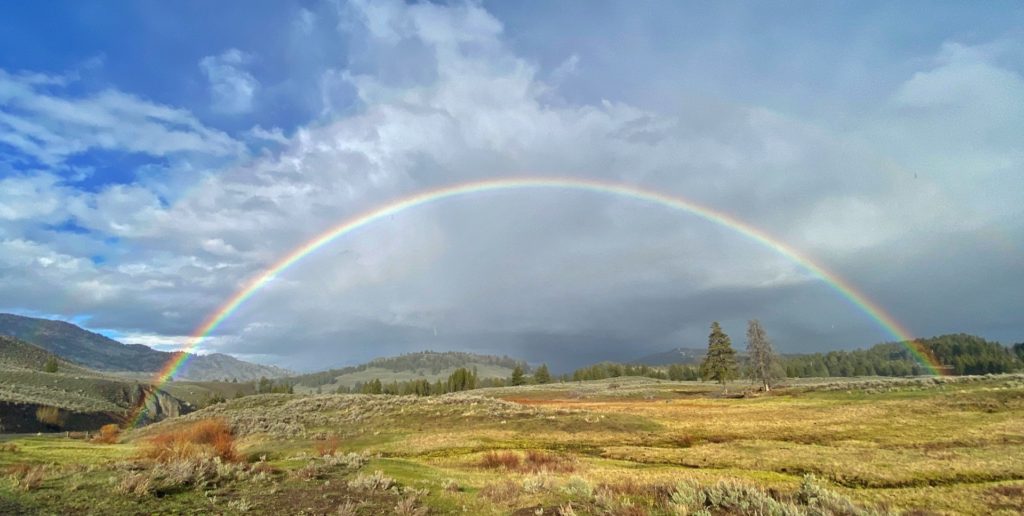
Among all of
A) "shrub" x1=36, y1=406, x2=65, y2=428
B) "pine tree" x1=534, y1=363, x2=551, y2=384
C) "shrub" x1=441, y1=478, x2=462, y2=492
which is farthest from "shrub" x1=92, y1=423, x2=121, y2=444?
"pine tree" x1=534, y1=363, x2=551, y2=384

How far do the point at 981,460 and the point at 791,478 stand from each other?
8395 millimetres

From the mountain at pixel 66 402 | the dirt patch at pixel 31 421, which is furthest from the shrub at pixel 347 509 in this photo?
the mountain at pixel 66 402

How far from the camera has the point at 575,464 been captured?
2466 cm

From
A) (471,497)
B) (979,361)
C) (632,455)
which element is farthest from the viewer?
(979,361)

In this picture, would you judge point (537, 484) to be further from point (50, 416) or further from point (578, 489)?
point (50, 416)

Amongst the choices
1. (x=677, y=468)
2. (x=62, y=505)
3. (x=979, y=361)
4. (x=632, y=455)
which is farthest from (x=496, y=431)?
(x=979, y=361)

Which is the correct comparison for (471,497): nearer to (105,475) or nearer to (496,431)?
(105,475)

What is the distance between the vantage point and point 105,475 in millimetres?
14516

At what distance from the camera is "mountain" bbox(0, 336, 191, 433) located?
215ft

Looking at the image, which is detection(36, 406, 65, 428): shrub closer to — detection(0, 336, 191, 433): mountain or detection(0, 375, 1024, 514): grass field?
detection(0, 336, 191, 433): mountain

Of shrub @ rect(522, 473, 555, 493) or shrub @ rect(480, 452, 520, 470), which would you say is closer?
shrub @ rect(522, 473, 555, 493)

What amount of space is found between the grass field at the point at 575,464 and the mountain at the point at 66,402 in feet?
119

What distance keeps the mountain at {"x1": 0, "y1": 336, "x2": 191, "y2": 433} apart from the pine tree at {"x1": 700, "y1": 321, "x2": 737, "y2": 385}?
10075 centimetres

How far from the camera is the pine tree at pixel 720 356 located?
93.1 meters
